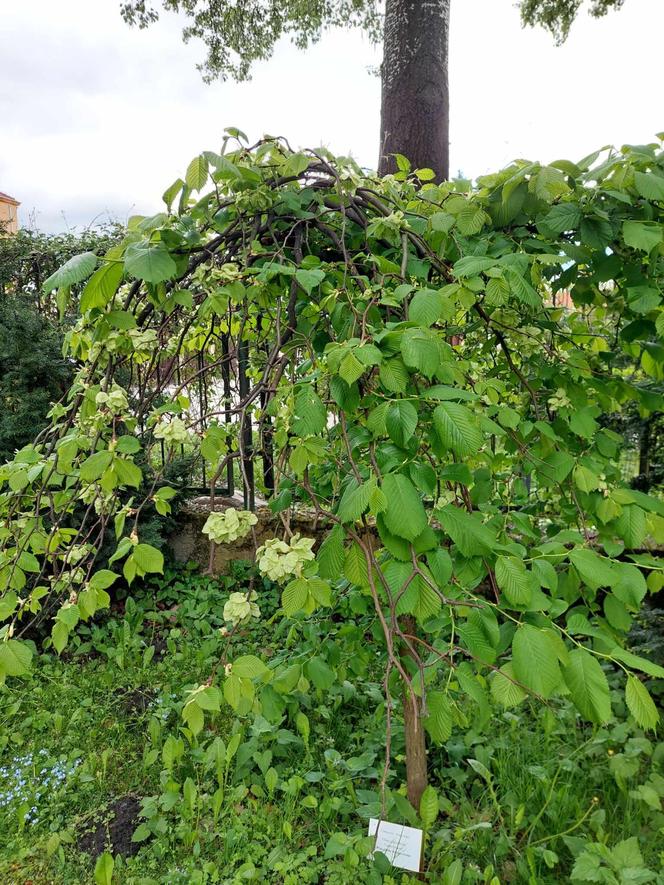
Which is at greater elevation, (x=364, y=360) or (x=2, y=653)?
(x=364, y=360)

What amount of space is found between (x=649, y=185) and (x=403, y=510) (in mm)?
920

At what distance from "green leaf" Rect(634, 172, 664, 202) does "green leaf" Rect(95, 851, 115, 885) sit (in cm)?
226

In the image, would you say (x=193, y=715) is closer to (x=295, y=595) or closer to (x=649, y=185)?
(x=295, y=595)

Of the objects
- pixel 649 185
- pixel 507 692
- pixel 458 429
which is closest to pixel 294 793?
pixel 507 692

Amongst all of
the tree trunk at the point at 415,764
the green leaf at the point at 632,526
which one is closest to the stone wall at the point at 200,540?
the tree trunk at the point at 415,764

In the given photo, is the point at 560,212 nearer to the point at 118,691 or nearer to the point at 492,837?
the point at 492,837

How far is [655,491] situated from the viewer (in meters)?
3.11

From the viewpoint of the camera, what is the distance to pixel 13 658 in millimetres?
1095

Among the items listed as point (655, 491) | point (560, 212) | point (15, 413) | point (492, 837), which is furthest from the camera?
point (15, 413)

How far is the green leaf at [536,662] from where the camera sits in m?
0.93

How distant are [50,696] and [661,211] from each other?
308cm

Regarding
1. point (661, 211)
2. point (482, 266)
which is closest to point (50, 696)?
point (482, 266)

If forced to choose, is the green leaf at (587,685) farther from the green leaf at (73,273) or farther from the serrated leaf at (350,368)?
the green leaf at (73,273)

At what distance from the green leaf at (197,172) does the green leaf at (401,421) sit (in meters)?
0.61
